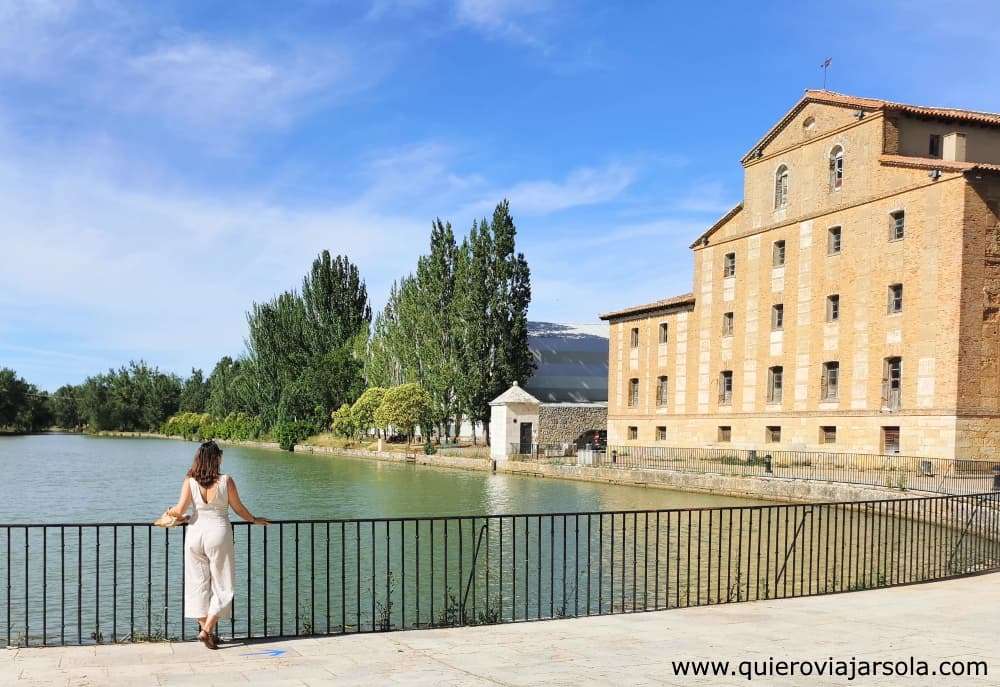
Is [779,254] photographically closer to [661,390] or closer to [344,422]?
[661,390]

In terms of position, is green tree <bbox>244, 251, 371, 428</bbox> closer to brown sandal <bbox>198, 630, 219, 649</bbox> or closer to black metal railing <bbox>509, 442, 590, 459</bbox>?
black metal railing <bbox>509, 442, 590, 459</bbox>

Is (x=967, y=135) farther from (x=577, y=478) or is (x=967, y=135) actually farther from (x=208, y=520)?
(x=208, y=520)

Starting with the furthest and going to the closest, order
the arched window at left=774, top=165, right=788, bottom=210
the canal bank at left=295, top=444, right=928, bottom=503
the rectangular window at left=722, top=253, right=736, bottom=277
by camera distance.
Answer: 1. the rectangular window at left=722, top=253, right=736, bottom=277
2. the arched window at left=774, top=165, right=788, bottom=210
3. the canal bank at left=295, top=444, right=928, bottom=503

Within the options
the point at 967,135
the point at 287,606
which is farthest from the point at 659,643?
the point at 967,135

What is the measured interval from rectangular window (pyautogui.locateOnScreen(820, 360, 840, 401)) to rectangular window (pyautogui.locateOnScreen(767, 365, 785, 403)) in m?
2.73

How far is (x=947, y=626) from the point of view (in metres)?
8.91

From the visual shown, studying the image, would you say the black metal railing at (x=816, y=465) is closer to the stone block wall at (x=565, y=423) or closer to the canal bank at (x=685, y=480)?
the canal bank at (x=685, y=480)

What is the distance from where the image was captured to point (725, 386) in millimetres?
43781

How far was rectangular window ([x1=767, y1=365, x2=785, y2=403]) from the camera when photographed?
133 ft

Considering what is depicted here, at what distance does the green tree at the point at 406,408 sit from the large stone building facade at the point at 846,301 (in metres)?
15.6

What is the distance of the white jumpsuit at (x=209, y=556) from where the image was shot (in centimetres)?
767

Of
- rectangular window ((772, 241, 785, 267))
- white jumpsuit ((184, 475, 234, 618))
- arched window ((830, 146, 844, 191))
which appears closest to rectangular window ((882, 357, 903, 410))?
arched window ((830, 146, 844, 191))

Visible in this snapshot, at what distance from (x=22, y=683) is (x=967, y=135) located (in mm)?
38113

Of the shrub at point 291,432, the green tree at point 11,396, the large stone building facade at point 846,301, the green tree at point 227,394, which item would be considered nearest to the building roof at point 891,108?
the large stone building facade at point 846,301
